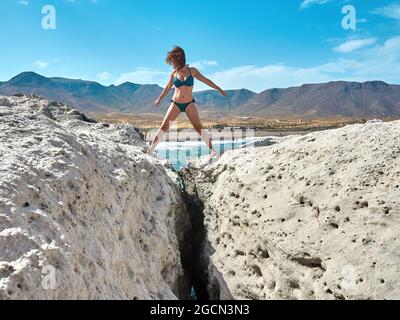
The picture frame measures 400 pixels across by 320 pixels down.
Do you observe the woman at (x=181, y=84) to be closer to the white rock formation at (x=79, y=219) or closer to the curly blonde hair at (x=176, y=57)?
the curly blonde hair at (x=176, y=57)

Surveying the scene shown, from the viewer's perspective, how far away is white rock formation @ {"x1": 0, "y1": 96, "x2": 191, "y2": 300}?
3023mm

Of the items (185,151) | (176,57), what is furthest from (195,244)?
(185,151)

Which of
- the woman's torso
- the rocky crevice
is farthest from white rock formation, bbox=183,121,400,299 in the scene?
the woman's torso

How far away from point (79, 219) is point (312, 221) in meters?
2.82

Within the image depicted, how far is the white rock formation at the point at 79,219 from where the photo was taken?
119 inches

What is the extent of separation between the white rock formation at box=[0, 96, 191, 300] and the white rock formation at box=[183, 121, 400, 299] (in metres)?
0.88

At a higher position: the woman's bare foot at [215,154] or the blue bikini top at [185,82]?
the blue bikini top at [185,82]

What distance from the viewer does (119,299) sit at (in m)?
3.68

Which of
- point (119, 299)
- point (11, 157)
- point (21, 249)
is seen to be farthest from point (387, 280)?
point (11, 157)

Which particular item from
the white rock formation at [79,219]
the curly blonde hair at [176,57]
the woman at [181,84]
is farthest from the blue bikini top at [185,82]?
the white rock formation at [79,219]

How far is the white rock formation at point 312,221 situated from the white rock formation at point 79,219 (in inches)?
34.8

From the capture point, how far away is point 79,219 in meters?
3.90

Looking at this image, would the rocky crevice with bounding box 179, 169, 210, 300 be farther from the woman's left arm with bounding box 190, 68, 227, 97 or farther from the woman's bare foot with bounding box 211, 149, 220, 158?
the woman's left arm with bounding box 190, 68, 227, 97
